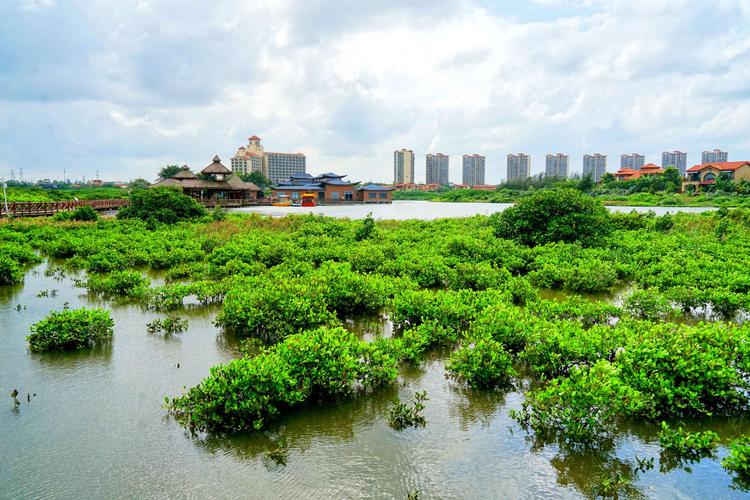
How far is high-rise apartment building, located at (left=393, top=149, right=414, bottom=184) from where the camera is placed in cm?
14562

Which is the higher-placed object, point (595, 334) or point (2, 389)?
point (595, 334)

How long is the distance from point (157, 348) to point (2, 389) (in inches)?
89.4

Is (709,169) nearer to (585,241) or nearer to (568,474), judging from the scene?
(585,241)

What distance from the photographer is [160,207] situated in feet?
93.3

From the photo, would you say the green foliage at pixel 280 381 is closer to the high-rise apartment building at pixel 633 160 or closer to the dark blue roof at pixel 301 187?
the dark blue roof at pixel 301 187

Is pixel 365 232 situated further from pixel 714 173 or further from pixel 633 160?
pixel 633 160

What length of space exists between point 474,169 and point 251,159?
2610 inches

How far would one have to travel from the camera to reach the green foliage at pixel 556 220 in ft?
57.3

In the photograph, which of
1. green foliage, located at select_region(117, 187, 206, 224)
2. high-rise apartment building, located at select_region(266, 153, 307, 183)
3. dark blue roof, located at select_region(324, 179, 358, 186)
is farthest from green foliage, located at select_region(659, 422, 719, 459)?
high-rise apartment building, located at select_region(266, 153, 307, 183)

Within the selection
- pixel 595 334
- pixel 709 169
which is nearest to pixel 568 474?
pixel 595 334

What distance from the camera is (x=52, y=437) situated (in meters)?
5.67

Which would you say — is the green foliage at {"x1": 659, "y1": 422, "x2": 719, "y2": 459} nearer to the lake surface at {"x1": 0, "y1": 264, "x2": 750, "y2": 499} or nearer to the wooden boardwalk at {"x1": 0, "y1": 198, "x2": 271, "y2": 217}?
the lake surface at {"x1": 0, "y1": 264, "x2": 750, "y2": 499}

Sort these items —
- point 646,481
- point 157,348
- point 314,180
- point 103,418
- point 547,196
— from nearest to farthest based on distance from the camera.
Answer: point 646,481 < point 103,418 < point 157,348 < point 547,196 < point 314,180

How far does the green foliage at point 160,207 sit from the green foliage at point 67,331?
20.1 meters
